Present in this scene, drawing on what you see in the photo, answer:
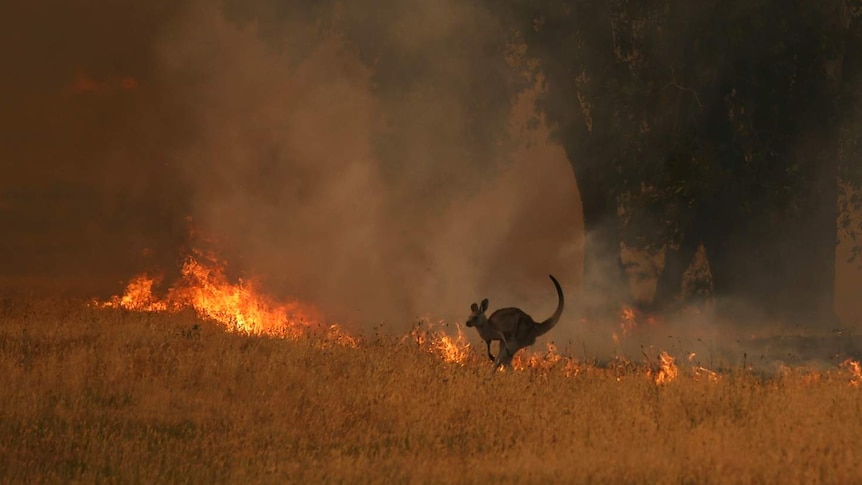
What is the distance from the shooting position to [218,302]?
2488cm

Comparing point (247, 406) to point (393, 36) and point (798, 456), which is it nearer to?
point (798, 456)

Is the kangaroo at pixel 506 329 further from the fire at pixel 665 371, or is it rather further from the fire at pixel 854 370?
the fire at pixel 854 370

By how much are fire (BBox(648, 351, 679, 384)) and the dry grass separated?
0.26m

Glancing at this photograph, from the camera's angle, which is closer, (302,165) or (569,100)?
(569,100)

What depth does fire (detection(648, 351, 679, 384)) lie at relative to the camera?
53.7ft

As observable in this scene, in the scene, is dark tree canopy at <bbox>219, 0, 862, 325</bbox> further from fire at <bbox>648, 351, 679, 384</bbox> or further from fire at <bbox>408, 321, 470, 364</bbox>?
fire at <bbox>408, 321, 470, 364</bbox>

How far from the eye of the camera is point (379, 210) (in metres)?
33.8

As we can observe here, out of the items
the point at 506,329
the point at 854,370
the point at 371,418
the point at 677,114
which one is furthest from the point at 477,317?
the point at 677,114

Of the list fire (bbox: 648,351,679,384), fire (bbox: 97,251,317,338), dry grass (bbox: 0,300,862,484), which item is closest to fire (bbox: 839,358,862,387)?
dry grass (bbox: 0,300,862,484)

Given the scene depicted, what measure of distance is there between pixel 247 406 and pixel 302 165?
21952 millimetres

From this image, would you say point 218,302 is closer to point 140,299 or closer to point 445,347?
point 140,299

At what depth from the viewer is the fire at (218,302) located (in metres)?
22.1

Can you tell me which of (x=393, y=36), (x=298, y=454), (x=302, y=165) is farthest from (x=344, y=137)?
(x=298, y=454)

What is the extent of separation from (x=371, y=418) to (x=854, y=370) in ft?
30.5
